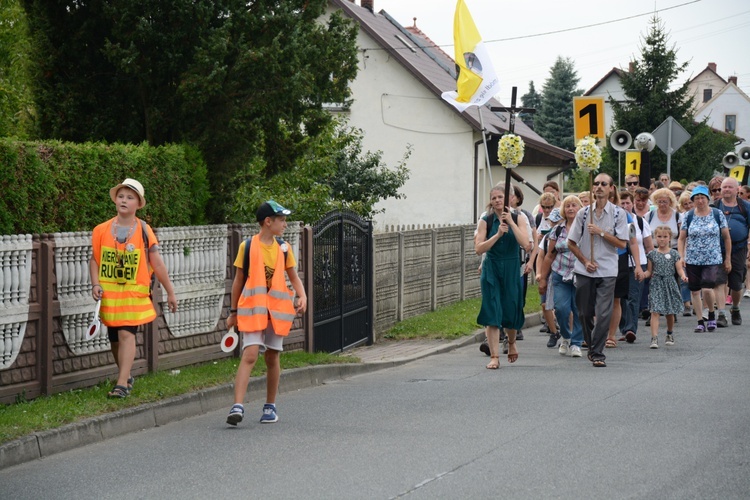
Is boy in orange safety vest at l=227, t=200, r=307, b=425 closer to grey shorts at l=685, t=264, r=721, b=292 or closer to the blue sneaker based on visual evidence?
the blue sneaker

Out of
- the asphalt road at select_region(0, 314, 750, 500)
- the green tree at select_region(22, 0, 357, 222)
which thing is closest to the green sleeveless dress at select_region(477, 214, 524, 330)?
the asphalt road at select_region(0, 314, 750, 500)

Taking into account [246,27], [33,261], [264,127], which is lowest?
[33,261]

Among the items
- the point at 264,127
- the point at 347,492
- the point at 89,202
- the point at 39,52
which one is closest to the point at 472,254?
the point at 264,127

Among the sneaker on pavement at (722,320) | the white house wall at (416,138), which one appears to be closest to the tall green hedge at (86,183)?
the sneaker on pavement at (722,320)

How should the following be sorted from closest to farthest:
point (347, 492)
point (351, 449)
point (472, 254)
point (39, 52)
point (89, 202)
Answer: point (347, 492)
point (351, 449)
point (89, 202)
point (39, 52)
point (472, 254)

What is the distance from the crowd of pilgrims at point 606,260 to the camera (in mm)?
12320

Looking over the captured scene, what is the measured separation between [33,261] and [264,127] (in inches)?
195

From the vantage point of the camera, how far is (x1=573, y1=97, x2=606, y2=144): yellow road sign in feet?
51.3

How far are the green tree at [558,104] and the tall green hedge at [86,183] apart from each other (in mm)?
78507

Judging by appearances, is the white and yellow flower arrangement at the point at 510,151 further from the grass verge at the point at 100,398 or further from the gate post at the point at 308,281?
the grass verge at the point at 100,398

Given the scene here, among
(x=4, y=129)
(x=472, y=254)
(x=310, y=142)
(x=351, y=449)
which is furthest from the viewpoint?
(x=472, y=254)

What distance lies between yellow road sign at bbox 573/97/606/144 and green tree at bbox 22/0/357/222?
4.14 m

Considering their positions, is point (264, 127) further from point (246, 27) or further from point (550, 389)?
point (550, 389)

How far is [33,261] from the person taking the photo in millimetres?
9117
